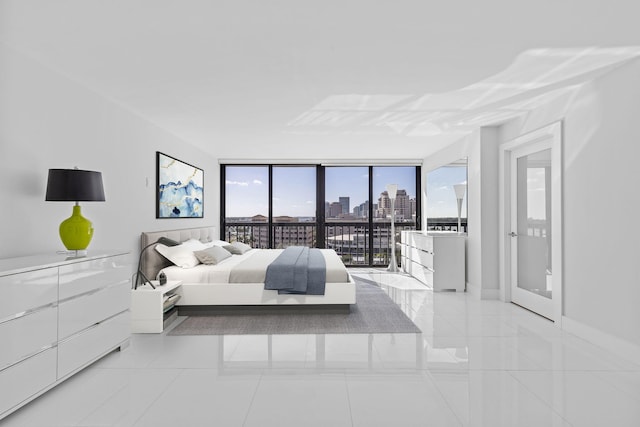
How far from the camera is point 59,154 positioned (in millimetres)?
2980

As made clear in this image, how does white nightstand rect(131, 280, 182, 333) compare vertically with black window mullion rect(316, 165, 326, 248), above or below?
below

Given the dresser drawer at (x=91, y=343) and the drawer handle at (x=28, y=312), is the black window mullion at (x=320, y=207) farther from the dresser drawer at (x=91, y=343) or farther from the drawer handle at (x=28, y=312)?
the drawer handle at (x=28, y=312)

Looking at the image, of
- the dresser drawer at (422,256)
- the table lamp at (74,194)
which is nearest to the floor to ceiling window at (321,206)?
the dresser drawer at (422,256)

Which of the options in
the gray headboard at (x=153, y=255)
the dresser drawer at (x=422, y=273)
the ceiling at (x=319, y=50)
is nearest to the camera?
the ceiling at (x=319, y=50)

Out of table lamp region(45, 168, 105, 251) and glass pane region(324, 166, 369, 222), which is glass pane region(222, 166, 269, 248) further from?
table lamp region(45, 168, 105, 251)

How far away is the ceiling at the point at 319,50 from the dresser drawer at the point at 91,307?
182 centimetres

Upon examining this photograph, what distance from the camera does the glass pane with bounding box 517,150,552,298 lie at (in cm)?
396

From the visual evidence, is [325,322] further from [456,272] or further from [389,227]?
[389,227]

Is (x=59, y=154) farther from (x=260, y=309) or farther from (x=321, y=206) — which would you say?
(x=321, y=206)

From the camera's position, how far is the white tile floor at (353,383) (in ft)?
6.68

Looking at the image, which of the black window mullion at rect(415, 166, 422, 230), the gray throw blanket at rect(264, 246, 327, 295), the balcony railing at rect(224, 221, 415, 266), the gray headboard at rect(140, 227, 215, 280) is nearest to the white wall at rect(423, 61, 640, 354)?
the gray throw blanket at rect(264, 246, 327, 295)

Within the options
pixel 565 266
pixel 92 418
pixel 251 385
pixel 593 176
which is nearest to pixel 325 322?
pixel 251 385

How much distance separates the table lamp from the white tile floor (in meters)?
0.99

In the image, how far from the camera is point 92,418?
2033mm
